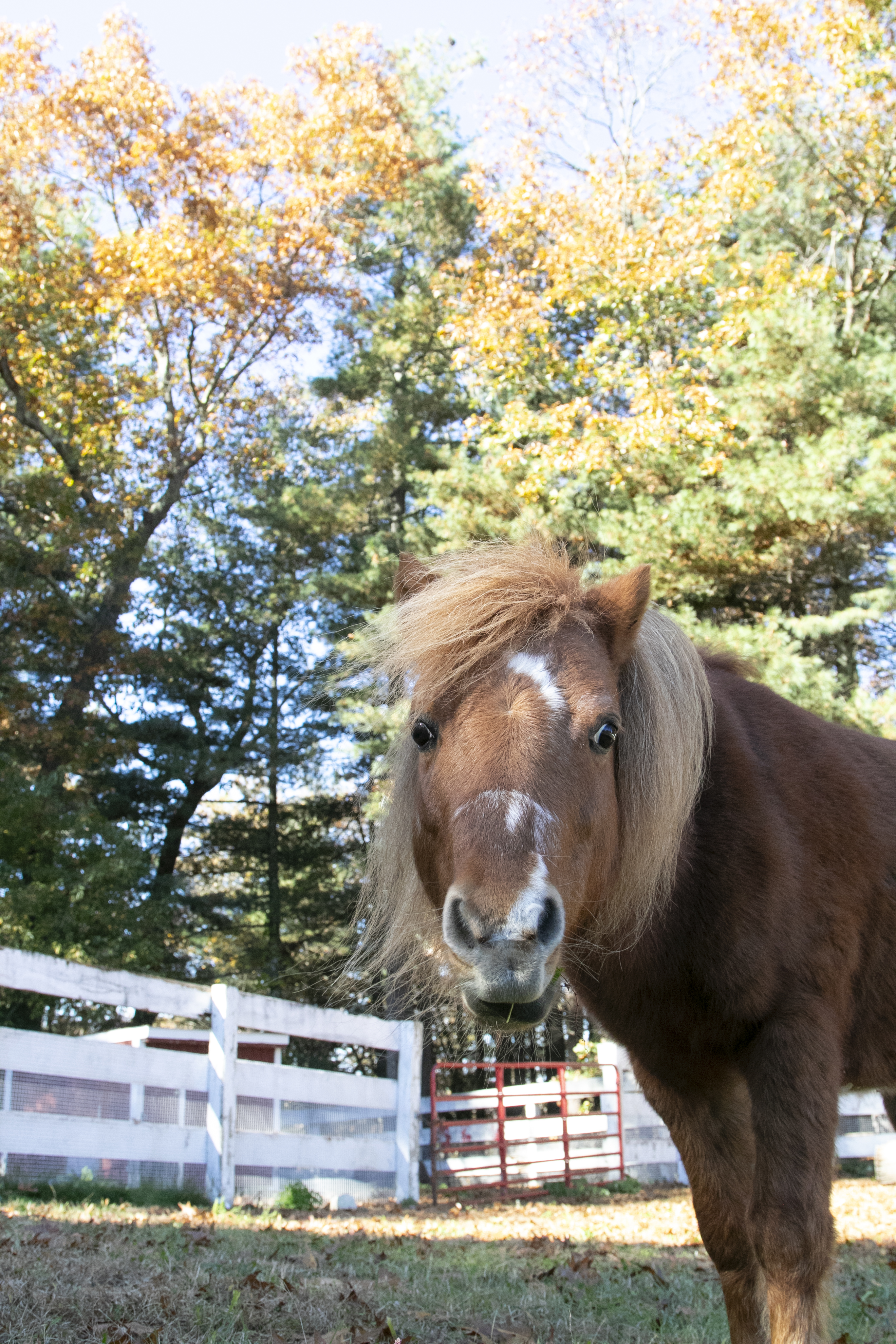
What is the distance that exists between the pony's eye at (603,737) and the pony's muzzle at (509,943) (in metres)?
0.50

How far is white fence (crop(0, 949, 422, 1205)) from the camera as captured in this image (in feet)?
21.2

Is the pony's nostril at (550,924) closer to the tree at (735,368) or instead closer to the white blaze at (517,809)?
the white blaze at (517,809)

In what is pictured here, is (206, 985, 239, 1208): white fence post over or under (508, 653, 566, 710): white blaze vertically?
under

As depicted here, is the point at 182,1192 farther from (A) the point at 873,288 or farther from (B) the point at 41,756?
(A) the point at 873,288

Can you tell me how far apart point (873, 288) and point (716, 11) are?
4.91m

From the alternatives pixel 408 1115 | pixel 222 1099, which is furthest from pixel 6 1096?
pixel 408 1115

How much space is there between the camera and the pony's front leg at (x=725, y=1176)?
3010mm

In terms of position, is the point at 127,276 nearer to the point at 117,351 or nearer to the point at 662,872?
the point at 117,351

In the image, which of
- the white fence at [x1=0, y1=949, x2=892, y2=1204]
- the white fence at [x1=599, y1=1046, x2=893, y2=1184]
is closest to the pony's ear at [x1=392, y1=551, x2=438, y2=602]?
the white fence at [x1=0, y1=949, x2=892, y2=1204]

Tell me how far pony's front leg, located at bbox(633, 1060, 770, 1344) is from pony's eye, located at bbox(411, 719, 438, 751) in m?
1.30

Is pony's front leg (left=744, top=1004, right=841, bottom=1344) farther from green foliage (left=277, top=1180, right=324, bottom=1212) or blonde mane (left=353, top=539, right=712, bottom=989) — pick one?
green foliage (left=277, top=1180, right=324, bottom=1212)

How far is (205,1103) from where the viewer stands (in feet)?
26.2

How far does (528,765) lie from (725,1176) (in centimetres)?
164

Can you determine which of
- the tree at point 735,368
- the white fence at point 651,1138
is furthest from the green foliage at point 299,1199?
the tree at point 735,368
